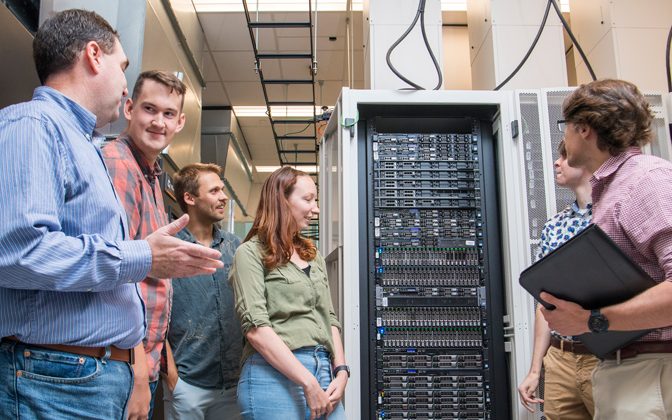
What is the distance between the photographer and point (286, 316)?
6.08 ft

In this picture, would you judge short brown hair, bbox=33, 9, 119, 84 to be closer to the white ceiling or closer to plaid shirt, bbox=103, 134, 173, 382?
plaid shirt, bbox=103, 134, 173, 382

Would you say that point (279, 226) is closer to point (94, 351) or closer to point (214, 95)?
point (94, 351)

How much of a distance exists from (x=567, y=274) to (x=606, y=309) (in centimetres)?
13

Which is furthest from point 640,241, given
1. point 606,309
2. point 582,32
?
point 582,32

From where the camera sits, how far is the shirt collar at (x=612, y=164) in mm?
1534

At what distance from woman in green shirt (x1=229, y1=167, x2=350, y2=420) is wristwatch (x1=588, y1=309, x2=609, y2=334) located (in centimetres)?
83

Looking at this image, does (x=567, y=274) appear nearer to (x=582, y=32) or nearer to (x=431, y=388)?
(x=431, y=388)

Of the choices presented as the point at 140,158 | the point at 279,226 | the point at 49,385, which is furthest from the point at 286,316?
the point at 49,385

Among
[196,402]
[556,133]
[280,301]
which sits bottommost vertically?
[196,402]

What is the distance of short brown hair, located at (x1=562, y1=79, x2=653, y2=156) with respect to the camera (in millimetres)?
1544

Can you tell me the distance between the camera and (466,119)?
9.85ft

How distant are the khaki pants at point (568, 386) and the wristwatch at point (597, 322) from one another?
2.45 ft

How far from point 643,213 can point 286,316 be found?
3.63 feet

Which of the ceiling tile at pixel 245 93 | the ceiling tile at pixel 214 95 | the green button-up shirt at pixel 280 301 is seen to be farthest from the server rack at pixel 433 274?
the ceiling tile at pixel 214 95
